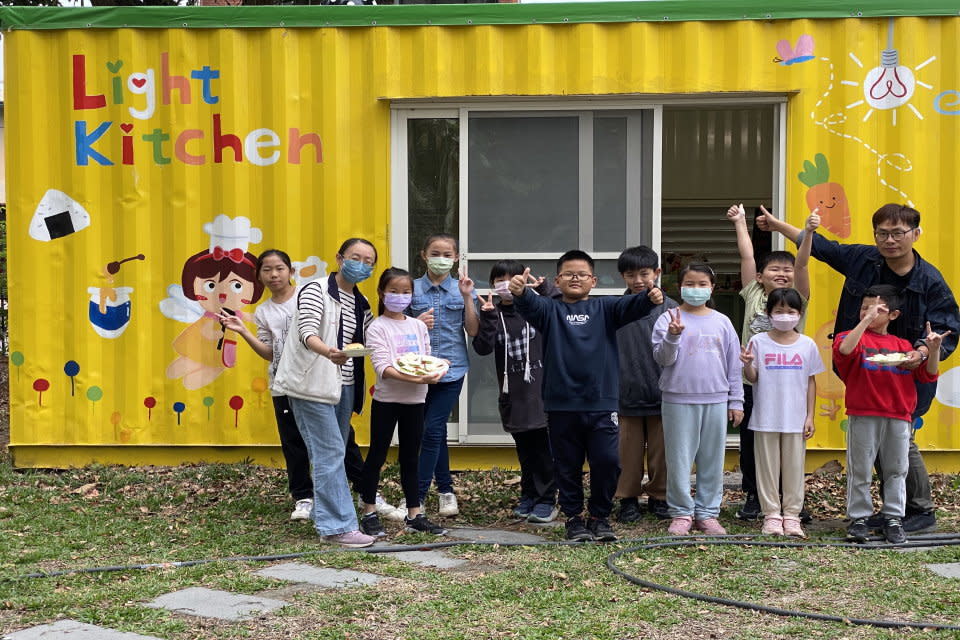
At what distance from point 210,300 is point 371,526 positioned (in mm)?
2764

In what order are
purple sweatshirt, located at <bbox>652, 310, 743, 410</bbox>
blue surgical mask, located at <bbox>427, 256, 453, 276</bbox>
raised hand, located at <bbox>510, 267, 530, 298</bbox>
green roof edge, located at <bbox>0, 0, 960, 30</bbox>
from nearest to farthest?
raised hand, located at <bbox>510, 267, 530, 298</bbox> → purple sweatshirt, located at <bbox>652, 310, 743, 410</bbox> → blue surgical mask, located at <bbox>427, 256, 453, 276</bbox> → green roof edge, located at <bbox>0, 0, 960, 30</bbox>

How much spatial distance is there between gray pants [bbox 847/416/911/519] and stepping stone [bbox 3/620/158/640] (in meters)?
3.89

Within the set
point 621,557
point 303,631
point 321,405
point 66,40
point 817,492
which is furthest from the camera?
point 66,40

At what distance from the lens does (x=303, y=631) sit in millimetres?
4582

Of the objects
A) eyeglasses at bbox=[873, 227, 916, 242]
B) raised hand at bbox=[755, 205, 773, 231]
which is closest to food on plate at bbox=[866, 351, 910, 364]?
eyeglasses at bbox=[873, 227, 916, 242]

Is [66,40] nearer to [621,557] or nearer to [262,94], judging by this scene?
[262,94]

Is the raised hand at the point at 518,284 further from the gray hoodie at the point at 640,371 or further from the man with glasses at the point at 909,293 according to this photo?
the man with glasses at the point at 909,293

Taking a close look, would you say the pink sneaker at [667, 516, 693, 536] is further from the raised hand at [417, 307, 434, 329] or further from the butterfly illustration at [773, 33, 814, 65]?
the butterfly illustration at [773, 33, 814, 65]

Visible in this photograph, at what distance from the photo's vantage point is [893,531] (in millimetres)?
6176

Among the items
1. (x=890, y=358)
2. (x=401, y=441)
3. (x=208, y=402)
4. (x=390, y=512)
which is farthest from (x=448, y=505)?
(x=890, y=358)

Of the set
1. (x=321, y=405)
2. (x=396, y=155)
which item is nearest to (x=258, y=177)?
(x=396, y=155)

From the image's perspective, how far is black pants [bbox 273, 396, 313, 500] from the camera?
693 centimetres

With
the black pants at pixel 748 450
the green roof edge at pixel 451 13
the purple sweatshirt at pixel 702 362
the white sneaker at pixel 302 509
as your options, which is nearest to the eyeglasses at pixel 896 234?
the purple sweatshirt at pixel 702 362

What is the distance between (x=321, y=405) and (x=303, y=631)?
1.81 m
